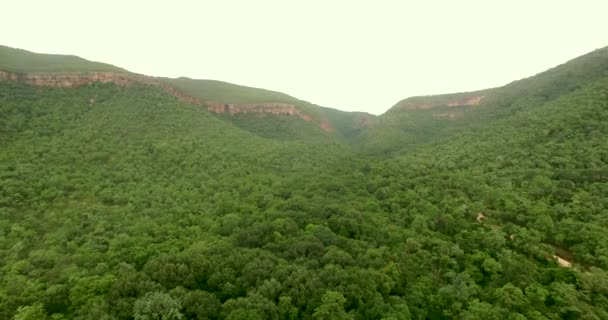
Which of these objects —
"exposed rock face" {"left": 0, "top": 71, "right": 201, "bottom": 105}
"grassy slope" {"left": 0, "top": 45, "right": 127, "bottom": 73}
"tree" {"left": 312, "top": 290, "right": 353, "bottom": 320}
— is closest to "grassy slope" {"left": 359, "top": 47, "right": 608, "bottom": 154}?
"exposed rock face" {"left": 0, "top": 71, "right": 201, "bottom": 105}

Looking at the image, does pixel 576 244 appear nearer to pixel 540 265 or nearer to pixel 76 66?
pixel 540 265

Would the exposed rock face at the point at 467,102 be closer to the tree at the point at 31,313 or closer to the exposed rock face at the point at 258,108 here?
the exposed rock face at the point at 258,108

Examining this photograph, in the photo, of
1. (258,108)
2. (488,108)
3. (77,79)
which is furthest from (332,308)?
(258,108)

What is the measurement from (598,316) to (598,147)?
110 feet

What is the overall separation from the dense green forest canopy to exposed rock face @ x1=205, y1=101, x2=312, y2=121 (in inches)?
1017

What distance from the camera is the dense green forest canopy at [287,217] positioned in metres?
32.5

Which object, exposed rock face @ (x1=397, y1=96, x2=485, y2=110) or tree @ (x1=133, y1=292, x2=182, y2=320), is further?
exposed rock face @ (x1=397, y1=96, x2=485, y2=110)

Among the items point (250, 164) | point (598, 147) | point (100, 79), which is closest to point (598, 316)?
point (598, 147)

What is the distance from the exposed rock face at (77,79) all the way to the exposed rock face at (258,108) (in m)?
15.2

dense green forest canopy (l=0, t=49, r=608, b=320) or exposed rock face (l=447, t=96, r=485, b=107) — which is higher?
exposed rock face (l=447, t=96, r=485, b=107)

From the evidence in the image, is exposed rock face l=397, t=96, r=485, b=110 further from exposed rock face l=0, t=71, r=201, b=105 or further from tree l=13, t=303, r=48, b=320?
tree l=13, t=303, r=48, b=320

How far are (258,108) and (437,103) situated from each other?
208ft

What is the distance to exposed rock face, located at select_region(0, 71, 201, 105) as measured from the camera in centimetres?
7550

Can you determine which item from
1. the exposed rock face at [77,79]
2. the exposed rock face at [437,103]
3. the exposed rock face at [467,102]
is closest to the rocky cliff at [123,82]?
the exposed rock face at [77,79]
